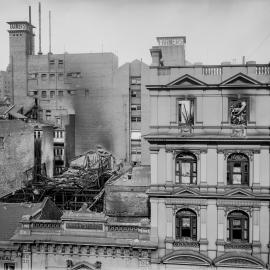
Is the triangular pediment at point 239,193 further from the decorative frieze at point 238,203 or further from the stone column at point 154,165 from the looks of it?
the stone column at point 154,165

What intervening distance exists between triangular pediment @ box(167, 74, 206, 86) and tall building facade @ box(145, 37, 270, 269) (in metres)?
0.05

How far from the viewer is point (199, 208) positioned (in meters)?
25.0

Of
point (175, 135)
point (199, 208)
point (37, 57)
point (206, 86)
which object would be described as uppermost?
point (37, 57)

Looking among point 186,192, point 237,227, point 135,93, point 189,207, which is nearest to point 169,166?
point 186,192

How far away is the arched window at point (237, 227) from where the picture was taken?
25.0m

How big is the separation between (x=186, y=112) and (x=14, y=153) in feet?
94.6

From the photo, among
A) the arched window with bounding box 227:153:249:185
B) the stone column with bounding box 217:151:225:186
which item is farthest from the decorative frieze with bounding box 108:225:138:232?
the arched window with bounding box 227:153:249:185

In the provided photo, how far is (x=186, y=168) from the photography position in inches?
995

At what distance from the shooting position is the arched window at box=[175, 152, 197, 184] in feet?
82.7

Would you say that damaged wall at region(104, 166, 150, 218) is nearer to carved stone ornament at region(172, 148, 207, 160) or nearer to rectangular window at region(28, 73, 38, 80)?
carved stone ornament at region(172, 148, 207, 160)

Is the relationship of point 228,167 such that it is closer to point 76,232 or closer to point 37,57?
point 76,232

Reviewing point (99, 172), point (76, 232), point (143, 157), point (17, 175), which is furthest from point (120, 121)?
point (76, 232)

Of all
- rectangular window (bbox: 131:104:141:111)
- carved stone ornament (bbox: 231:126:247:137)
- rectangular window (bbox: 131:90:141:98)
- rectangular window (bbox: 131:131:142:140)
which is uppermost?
rectangular window (bbox: 131:90:141:98)

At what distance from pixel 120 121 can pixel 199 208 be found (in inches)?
1685
